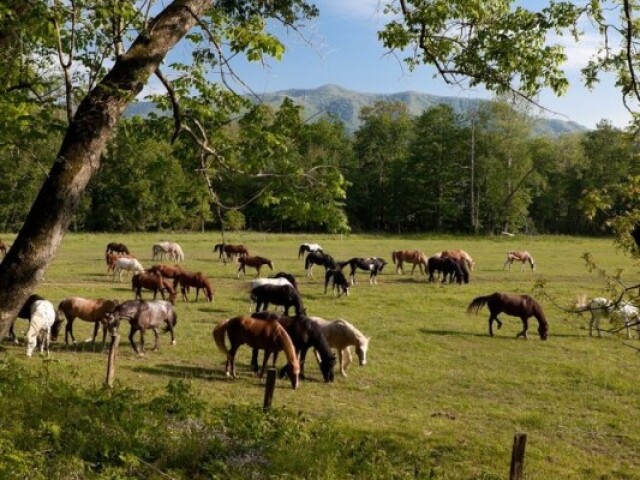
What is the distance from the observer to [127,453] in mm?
5684

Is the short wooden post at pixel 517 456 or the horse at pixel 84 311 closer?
the short wooden post at pixel 517 456

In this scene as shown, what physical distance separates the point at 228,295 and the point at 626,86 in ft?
58.8

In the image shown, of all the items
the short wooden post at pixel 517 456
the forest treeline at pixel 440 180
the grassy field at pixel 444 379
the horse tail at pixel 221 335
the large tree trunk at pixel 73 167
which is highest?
the forest treeline at pixel 440 180

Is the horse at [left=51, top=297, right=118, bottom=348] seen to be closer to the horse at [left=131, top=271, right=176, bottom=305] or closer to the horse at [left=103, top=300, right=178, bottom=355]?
the horse at [left=103, top=300, right=178, bottom=355]

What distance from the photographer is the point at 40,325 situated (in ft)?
44.1

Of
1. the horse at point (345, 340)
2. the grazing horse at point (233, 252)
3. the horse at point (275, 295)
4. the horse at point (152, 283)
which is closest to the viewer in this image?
the horse at point (345, 340)

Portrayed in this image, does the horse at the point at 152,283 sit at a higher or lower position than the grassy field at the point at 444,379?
higher

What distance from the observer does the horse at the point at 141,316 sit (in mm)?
13938

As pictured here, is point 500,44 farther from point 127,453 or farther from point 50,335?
point 50,335

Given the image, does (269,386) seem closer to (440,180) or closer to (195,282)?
(195,282)

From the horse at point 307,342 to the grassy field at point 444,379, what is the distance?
30 cm

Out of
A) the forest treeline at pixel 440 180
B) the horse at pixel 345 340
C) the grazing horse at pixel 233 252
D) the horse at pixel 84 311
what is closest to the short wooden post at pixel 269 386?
the horse at pixel 345 340

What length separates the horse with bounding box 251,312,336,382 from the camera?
41.1 feet

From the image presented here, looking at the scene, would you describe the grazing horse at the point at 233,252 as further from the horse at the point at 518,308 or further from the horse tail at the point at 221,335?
the horse tail at the point at 221,335
